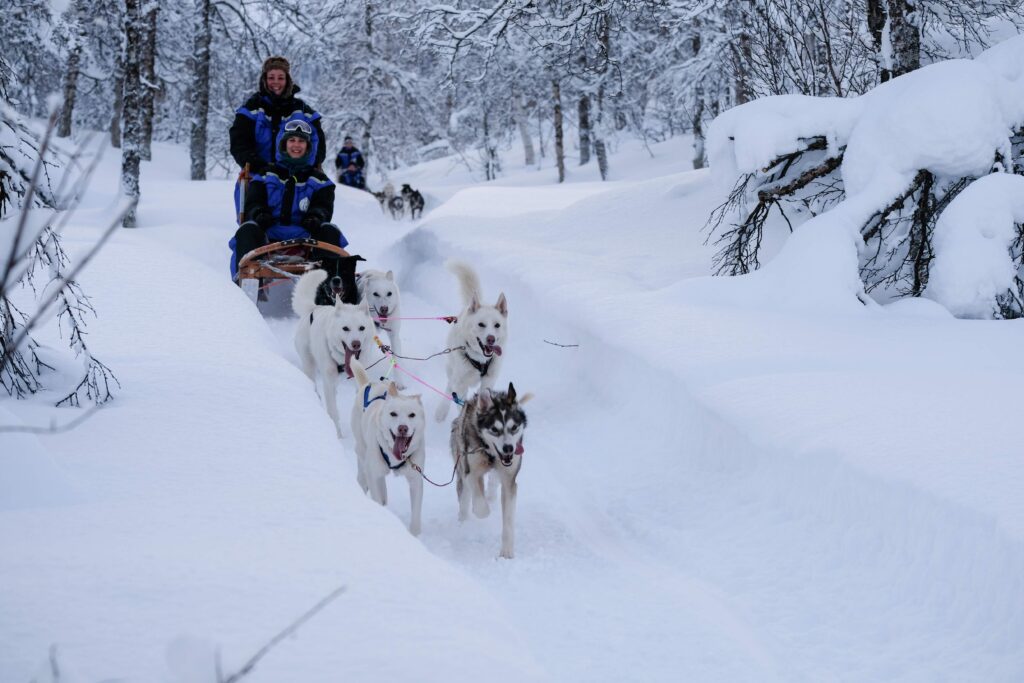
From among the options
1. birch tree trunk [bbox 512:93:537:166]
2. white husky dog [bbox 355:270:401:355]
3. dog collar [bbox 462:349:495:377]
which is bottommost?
dog collar [bbox 462:349:495:377]

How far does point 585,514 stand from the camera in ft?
14.3

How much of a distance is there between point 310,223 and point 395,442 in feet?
15.1

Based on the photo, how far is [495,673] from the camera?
6.02 feet

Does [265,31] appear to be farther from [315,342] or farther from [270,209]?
[315,342]

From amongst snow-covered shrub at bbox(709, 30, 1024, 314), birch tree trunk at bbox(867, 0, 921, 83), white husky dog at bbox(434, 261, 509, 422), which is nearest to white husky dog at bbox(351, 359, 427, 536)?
white husky dog at bbox(434, 261, 509, 422)

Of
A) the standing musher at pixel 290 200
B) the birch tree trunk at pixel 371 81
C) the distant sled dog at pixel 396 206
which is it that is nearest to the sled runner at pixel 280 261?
the standing musher at pixel 290 200

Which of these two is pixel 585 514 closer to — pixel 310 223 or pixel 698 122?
pixel 310 223

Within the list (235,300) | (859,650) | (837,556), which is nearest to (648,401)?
(837,556)

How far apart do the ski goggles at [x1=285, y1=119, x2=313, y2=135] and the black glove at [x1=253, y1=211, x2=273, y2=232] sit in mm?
816

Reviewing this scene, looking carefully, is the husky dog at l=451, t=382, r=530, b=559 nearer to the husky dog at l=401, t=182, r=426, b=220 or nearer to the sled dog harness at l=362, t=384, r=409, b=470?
the sled dog harness at l=362, t=384, r=409, b=470

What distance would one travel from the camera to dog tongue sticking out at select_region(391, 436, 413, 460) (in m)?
4.05

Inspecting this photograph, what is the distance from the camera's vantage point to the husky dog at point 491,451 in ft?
12.8

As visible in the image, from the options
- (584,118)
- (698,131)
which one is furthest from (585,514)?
(584,118)

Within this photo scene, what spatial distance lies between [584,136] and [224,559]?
2547 cm
